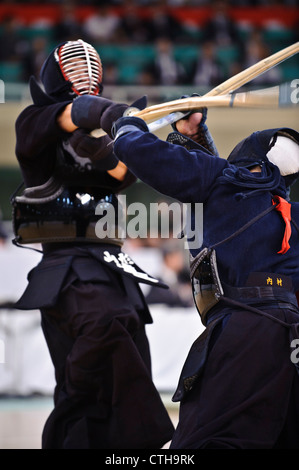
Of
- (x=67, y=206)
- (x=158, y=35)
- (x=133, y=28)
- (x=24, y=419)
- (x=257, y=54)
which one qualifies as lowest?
(x=24, y=419)

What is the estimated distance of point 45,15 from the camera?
12648mm

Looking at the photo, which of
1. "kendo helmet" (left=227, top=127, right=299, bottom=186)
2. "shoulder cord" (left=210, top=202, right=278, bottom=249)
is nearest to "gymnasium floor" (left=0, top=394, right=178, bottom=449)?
"shoulder cord" (left=210, top=202, right=278, bottom=249)

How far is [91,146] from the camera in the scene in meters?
2.75

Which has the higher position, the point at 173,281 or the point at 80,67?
the point at 80,67

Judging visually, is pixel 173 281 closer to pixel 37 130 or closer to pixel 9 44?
pixel 37 130

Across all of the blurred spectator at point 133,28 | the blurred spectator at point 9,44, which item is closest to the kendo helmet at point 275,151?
the blurred spectator at point 9,44

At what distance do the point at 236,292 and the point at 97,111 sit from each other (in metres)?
0.89

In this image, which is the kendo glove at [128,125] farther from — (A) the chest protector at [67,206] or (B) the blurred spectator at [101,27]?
(B) the blurred spectator at [101,27]

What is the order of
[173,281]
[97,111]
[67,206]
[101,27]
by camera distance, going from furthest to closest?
[101,27] < [173,281] < [67,206] < [97,111]

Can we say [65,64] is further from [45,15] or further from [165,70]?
[45,15]

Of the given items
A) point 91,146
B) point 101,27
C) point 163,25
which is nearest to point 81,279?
point 91,146

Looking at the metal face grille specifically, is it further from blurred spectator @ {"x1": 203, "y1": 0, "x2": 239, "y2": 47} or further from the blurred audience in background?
blurred spectator @ {"x1": 203, "y1": 0, "x2": 239, "y2": 47}

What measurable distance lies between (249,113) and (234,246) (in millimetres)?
10352

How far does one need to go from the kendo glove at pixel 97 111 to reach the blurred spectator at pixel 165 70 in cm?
929
